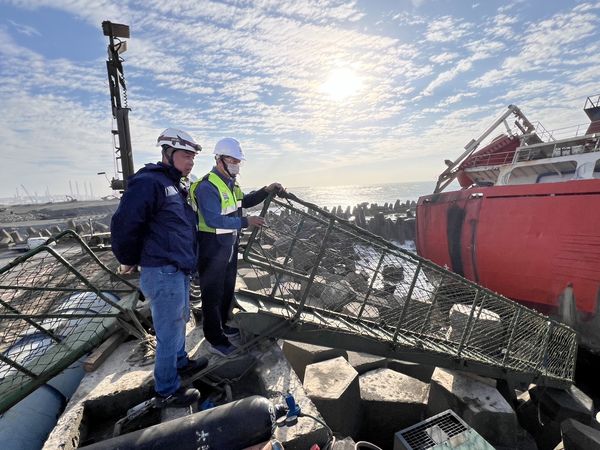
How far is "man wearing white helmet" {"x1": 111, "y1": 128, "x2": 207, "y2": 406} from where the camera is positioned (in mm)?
2361

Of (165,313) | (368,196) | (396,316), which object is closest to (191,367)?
(165,313)

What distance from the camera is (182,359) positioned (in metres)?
2.96

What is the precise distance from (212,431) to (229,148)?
7.77 ft

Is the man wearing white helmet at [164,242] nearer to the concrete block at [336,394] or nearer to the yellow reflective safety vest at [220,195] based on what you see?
the yellow reflective safety vest at [220,195]

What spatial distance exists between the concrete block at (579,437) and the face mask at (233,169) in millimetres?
4402

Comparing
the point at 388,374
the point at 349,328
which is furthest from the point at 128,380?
the point at 388,374

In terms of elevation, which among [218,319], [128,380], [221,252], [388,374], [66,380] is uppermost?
[221,252]

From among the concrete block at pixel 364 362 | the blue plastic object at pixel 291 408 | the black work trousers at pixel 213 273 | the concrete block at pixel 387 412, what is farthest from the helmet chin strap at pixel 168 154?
the concrete block at pixel 364 362

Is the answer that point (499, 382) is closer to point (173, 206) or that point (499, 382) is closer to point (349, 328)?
point (349, 328)

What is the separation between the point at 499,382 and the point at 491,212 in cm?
572

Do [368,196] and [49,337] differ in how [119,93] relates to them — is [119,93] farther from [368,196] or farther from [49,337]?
[368,196]

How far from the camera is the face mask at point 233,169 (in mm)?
3174

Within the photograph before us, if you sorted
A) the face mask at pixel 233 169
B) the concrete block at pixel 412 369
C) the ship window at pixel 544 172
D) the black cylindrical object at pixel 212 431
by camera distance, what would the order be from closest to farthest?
the black cylindrical object at pixel 212 431 → the face mask at pixel 233 169 → the concrete block at pixel 412 369 → the ship window at pixel 544 172

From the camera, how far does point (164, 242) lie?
97.9 inches
